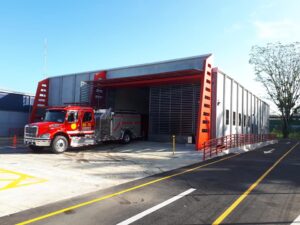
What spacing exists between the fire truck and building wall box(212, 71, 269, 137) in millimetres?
8185

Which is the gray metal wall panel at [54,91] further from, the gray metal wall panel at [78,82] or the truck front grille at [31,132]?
the truck front grille at [31,132]

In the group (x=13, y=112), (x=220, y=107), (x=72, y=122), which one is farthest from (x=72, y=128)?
(x=13, y=112)

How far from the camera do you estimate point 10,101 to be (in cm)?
3519

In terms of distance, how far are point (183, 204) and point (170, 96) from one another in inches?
865

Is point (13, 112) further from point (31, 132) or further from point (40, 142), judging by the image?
point (40, 142)

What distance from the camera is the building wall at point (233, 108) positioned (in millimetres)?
26486

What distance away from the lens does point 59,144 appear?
65.0ft

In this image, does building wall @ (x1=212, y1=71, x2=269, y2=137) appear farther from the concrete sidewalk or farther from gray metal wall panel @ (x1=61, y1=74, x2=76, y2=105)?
gray metal wall panel @ (x1=61, y1=74, x2=76, y2=105)

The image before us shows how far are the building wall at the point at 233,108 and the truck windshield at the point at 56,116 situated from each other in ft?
38.5

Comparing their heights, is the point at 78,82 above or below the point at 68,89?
above

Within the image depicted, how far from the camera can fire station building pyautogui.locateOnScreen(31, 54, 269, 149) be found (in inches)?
938

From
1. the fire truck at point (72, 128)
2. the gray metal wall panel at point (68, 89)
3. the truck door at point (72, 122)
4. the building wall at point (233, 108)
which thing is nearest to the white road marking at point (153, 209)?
the fire truck at point (72, 128)

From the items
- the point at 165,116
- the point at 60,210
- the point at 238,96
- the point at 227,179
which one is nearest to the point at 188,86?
the point at 165,116

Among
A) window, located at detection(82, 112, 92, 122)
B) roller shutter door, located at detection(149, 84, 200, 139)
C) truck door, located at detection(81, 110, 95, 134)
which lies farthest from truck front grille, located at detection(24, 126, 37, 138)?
roller shutter door, located at detection(149, 84, 200, 139)
